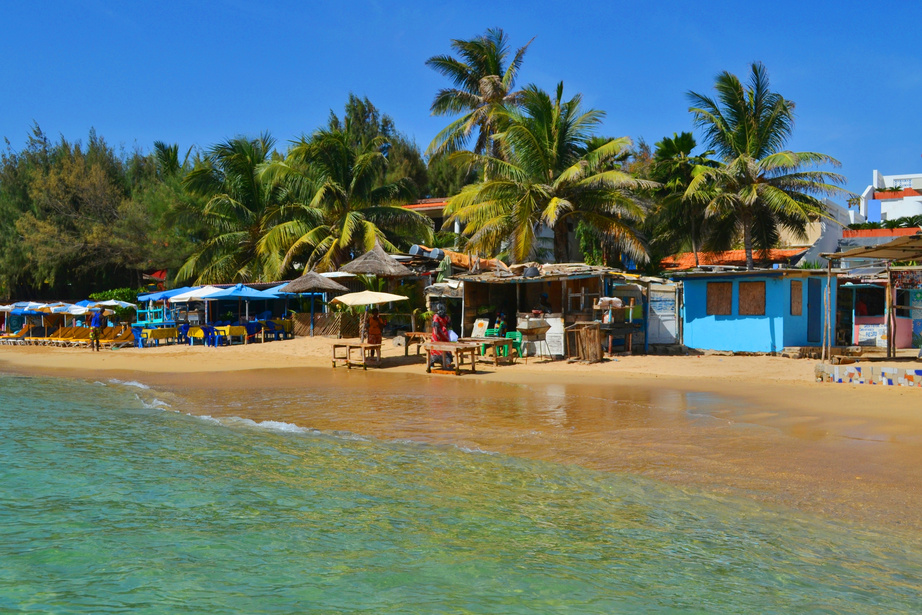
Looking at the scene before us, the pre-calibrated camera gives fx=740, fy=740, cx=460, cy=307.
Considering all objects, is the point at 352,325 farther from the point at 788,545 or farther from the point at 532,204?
the point at 788,545

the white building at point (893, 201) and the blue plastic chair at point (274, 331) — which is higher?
the white building at point (893, 201)

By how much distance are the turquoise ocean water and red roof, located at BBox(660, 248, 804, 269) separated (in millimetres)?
23181

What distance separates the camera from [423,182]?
43031 millimetres

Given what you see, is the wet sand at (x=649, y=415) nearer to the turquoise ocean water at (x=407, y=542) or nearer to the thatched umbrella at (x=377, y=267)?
the turquoise ocean water at (x=407, y=542)

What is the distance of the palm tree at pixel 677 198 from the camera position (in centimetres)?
2678

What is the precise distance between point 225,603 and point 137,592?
27.7 inches

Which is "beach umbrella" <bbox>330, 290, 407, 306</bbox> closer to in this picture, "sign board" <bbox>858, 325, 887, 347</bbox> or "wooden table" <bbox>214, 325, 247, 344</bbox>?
"wooden table" <bbox>214, 325, 247, 344</bbox>

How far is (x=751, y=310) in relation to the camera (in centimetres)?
1825

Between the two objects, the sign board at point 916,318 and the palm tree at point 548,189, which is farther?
the palm tree at point 548,189

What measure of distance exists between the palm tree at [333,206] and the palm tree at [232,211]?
1.54 meters

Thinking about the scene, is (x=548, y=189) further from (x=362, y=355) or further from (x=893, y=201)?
(x=893, y=201)

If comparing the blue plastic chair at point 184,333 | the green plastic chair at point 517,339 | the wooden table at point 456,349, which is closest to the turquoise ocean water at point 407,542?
the wooden table at point 456,349

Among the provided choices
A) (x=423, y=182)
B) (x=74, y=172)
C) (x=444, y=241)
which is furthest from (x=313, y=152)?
(x=74, y=172)

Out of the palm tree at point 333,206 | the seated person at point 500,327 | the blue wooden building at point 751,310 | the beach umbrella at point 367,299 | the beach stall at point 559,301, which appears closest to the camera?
the beach umbrella at point 367,299
